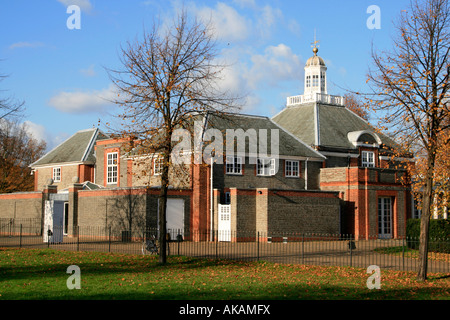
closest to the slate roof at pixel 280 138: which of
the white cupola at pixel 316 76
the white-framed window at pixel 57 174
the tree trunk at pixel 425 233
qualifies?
the white cupola at pixel 316 76

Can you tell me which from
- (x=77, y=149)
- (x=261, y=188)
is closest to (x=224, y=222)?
(x=261, y=188)

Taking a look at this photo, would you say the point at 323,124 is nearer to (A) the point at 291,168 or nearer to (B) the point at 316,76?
(B) the point at 316,76

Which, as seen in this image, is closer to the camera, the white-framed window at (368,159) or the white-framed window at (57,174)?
the white-framed window at (368,159)

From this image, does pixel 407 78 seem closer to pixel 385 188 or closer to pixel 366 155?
pixel 385 188

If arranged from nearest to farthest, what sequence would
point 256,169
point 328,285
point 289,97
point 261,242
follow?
point 328,285 → point 261,242 → point 256,169 → point 289,97

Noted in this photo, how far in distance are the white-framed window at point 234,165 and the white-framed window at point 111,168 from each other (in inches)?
402

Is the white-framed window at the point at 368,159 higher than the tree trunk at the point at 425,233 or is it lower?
higher

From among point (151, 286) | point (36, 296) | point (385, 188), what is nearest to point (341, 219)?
point (385, 188)

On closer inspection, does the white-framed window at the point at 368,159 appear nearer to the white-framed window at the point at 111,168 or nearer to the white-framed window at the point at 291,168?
the white-framed window at the point at 291,168

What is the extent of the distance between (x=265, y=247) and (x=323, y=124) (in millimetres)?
17346

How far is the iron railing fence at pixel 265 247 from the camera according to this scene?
22.5m

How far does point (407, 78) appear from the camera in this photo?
17.2m

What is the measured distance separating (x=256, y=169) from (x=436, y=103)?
68.2ft

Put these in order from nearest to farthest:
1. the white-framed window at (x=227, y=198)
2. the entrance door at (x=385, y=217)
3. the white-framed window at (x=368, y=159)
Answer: the white-framed window at (x=227, y=198) → the entrance door at (x=385, y=217) → the white-framed window at (x=368, y=159)
